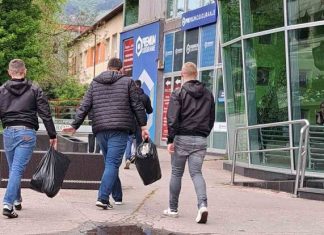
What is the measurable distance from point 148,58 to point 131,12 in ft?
11.9

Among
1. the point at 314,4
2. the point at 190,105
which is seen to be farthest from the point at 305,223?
the point at 314,4

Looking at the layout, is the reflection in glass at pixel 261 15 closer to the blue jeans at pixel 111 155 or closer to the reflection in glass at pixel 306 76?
the reflection in glass at pixel 306 76

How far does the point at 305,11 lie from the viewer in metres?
11.6

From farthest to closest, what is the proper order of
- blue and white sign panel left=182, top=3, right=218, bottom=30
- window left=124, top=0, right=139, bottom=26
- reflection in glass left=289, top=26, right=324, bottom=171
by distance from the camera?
window left=124, top=0, right=139, bottom=26 < blue and white sign panel left=182, top=3, right=218, bottom=30 < reflection in glass left=289, top=26, right=324, bottom=171

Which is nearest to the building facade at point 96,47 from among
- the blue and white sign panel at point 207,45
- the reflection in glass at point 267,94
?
the blue and white sign panel at point 207,45

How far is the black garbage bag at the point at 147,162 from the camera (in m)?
7.94

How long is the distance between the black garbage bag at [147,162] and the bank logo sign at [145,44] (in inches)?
587

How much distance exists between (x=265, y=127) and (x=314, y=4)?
2.46m

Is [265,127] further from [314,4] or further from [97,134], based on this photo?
[97,134]

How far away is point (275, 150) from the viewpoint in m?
11.9

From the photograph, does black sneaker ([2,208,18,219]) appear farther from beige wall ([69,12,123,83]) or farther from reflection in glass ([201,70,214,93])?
beige wall ([69,12,123,83])


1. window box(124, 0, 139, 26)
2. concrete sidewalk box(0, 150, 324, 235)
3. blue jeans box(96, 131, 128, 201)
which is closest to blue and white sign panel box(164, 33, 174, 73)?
window box(124, 0, 139, 26)

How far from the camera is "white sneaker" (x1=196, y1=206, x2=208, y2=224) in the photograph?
23.6 feet

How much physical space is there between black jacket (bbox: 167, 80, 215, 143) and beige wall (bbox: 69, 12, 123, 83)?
28155 mm
